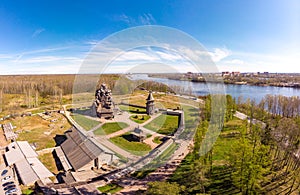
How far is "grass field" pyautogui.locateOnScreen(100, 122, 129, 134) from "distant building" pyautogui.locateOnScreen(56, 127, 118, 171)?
229 inches

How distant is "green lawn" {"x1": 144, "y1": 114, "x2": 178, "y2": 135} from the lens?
24.5 meters

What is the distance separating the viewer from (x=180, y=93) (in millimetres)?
54000

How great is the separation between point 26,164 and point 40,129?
472 inches

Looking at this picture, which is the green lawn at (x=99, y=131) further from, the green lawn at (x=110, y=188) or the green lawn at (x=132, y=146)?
the green lawn at (x=110, y=188)

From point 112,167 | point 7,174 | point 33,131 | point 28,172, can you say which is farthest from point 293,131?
point 33,131

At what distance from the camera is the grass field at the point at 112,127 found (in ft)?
79.6

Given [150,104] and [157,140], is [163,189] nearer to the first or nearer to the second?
[157,140]

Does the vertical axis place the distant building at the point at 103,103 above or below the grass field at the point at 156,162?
above

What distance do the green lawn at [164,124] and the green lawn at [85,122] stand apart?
718cm

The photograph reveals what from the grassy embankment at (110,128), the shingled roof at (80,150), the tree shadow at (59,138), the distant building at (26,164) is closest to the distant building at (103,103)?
the grassy embankment at (110,128)

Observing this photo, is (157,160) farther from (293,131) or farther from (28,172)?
(293,131)

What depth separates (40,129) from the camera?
86.8ft

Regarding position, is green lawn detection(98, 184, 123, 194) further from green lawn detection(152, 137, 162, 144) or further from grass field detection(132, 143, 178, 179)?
green lawn detection(152, 137, 162, 144)

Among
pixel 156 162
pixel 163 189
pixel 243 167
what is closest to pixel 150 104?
pixel 156 162
